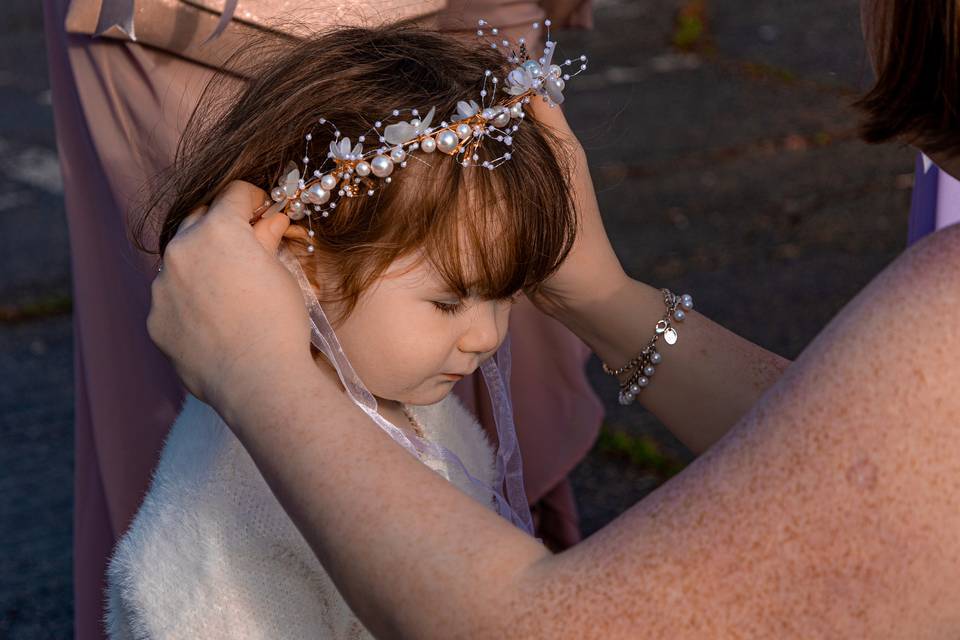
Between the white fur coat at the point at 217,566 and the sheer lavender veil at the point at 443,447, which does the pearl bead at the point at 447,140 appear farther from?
the white fur coat at the point at 217,566

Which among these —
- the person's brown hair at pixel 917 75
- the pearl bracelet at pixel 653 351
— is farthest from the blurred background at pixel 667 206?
the person's brown hair at pixel 917 75

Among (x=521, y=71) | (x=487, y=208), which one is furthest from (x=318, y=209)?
(x=521, y=71)

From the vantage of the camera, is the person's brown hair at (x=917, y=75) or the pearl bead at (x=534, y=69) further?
the pearl bead at (x=534, y=69)

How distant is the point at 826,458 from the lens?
3.51 ft

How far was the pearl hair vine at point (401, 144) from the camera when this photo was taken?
1517mm

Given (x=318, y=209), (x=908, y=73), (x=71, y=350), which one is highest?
(x=908, y=73)

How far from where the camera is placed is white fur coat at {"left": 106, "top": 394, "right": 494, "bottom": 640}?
5.04 feet

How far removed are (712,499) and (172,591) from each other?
755 mm

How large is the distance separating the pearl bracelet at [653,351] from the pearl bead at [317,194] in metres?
0.56

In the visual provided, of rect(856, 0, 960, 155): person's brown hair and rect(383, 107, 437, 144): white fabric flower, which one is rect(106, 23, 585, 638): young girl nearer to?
rect(383, 107, 437, 144): white fabric flower

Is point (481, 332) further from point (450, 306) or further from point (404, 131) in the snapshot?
point (404, 131)

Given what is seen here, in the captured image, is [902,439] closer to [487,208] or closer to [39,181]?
[487,208]

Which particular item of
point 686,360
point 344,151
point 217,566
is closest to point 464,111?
point 344,151

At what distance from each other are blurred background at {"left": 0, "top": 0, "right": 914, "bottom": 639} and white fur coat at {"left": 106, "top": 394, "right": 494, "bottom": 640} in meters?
1.29
